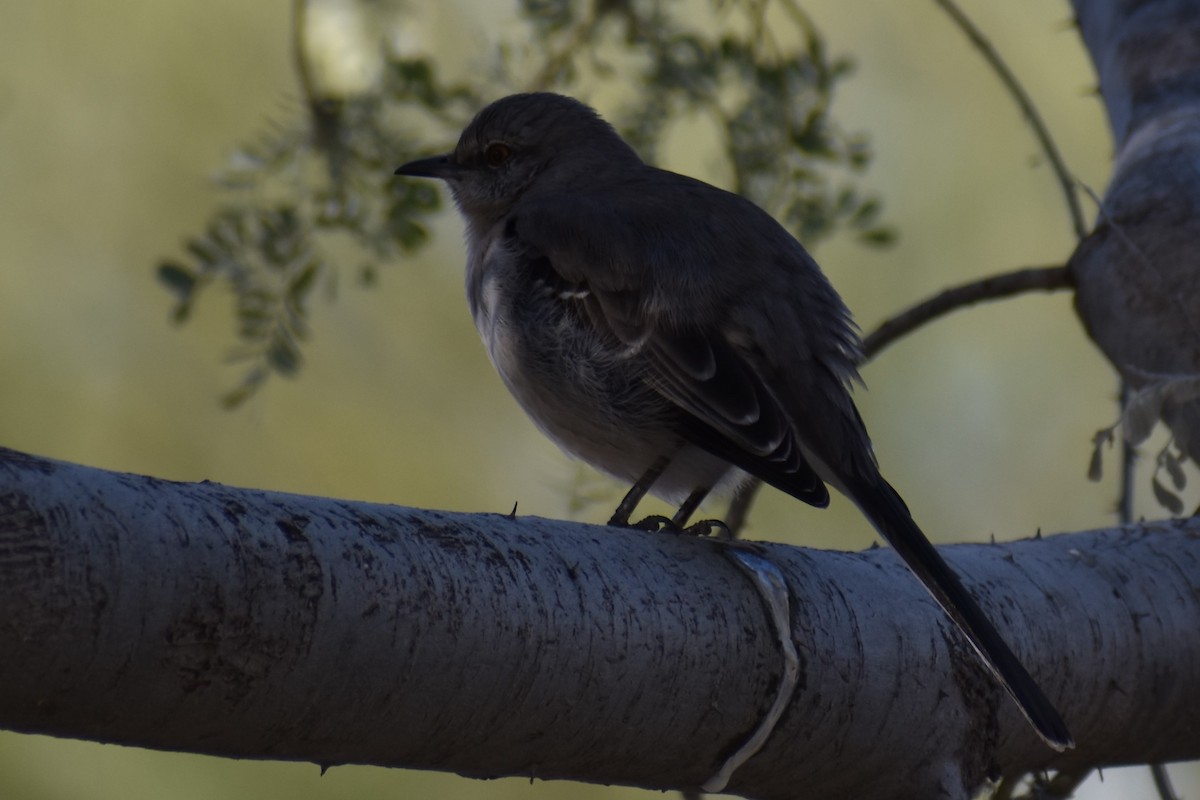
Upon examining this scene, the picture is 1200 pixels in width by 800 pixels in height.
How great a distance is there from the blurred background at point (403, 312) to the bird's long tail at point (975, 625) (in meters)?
2.75

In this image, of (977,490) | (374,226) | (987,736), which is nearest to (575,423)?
(374,226)

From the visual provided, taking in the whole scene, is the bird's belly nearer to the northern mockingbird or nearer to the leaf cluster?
the northern mockingbird

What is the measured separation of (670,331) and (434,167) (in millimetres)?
1529

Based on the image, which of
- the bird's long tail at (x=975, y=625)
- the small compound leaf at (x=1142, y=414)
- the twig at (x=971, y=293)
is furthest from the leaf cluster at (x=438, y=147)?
the bird's long tail at (x=975, y=625)

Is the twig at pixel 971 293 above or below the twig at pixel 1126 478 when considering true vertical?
above

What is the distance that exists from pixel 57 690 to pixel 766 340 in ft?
6.33

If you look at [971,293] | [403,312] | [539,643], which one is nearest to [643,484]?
[971,293]

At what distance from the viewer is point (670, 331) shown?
3240 mm

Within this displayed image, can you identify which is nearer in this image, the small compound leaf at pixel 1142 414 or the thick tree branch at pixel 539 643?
the thick tree branch at pixel 539 643

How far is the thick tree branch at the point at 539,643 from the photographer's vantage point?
171 cm

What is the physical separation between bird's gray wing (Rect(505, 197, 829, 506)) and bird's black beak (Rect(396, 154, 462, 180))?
89 centimetres

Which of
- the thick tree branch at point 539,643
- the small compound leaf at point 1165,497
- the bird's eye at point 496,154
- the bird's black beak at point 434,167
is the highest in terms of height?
the bird's eye at point 496,154

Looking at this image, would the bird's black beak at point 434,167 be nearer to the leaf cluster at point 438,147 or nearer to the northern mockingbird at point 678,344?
the leaf cluster at point 438,147

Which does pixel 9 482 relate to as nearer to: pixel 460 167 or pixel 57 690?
pixel 57 690
